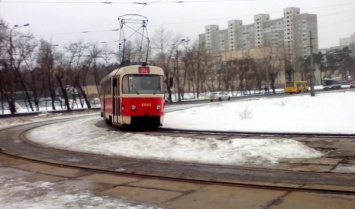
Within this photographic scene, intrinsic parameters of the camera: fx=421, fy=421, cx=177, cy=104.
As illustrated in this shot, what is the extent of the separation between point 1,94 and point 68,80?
47.2 ft

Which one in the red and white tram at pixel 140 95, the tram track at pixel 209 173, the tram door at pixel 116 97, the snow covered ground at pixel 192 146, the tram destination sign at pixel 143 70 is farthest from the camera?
the tram door at pixel 116 97

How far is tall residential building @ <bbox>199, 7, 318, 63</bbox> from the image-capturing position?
7300 centimetres

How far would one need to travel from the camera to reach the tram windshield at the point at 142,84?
63.4 feet

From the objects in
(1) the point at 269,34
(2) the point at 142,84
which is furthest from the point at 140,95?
(1) the point at 269,34

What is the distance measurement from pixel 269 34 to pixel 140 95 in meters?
69.2

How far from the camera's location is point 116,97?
20.4 m

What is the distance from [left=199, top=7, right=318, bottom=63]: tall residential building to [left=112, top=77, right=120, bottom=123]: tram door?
54.3 meters

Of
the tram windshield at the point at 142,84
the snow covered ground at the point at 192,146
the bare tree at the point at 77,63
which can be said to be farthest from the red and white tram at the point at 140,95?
the bare tree at the point at 77,63

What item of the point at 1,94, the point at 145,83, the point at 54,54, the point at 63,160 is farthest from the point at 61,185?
the point at 54,54

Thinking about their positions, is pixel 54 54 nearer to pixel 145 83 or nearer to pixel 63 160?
pixel 145 83

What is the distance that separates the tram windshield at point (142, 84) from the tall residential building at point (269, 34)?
179 feet

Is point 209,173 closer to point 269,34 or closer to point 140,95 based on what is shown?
point 140,95

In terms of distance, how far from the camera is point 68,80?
216ft

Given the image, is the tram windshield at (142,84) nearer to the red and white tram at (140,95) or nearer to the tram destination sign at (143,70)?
the red and white tram at (140,95)
